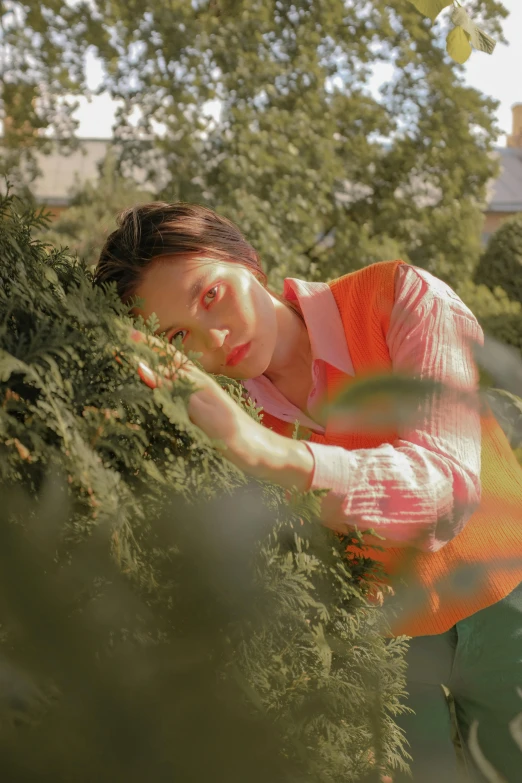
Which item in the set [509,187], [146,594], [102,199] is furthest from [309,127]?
[509,187]

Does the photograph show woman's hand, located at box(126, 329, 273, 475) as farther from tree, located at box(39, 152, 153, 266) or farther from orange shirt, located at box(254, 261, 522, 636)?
tree, located at box(39, 152, 153, 266)

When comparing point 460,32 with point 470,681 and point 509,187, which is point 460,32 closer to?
point 470,681

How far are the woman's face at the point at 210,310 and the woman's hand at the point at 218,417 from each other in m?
0.59

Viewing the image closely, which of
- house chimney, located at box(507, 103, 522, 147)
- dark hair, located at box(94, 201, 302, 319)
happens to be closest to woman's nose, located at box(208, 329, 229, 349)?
dark hair, located at box(94, 201, 302, 319)

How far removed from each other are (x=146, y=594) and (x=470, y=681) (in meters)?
1.18

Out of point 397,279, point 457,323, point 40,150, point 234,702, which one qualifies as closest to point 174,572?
point 234,702

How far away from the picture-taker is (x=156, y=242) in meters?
1.87

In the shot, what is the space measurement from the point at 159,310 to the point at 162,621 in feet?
3.12

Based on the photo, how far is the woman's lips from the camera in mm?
1863

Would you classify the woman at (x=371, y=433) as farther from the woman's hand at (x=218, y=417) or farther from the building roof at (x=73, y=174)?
the building roof at (x=73, y=174)

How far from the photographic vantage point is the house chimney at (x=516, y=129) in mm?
24734

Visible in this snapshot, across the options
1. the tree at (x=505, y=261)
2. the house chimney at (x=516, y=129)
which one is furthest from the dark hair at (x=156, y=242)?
the house chimney at (x=516, y=129)

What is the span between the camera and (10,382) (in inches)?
40.6

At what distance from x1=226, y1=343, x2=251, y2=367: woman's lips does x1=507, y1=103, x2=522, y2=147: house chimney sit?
25020 millimetres
